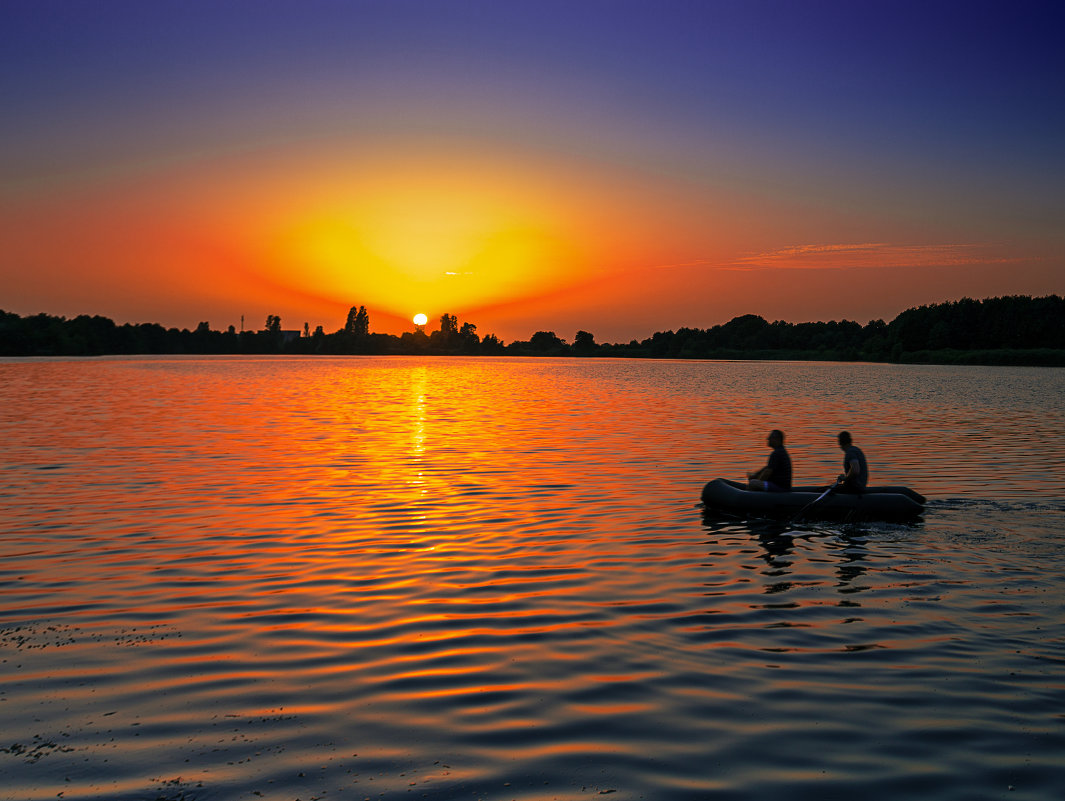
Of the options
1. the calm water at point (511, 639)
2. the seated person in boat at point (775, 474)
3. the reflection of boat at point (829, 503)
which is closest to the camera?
the calm water at point (511, 639)

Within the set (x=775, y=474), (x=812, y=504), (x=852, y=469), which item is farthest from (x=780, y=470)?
(x=852, y=469)

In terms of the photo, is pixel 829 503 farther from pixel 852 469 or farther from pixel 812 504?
pixel 852 469

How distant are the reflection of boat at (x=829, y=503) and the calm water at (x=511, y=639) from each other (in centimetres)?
36

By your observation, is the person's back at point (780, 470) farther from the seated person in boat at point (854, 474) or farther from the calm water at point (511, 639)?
the calm water at point (511, 639)

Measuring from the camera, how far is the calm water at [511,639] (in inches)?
229

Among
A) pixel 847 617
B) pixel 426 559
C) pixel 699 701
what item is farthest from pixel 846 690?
pixel 426 559

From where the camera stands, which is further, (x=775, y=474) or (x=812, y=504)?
(x=775, y=474)

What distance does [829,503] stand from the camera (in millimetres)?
15250

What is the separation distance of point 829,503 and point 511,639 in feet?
29.1

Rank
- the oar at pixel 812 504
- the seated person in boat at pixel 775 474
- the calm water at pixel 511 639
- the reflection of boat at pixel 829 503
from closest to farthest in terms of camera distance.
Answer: the calm water at pixel 511 639 → the reflection of boat at pixel 829 503 → the oar at pixel 812 504 → the seated person in boat at pixel 775 474

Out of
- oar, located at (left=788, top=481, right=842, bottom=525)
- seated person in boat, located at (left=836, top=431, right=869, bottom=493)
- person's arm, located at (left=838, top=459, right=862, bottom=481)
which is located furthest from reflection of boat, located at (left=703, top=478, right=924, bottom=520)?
person's arm, located at (left=838, top=459, right=862, bottom=481)

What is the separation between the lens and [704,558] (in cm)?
1238

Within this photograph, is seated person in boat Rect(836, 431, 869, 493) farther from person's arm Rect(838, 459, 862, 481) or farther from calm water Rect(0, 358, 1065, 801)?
calm water Rect(0, 358, 1065, 801)

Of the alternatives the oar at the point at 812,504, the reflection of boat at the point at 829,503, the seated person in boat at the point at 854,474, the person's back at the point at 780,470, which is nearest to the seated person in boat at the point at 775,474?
the person's back at the point at 780,470
